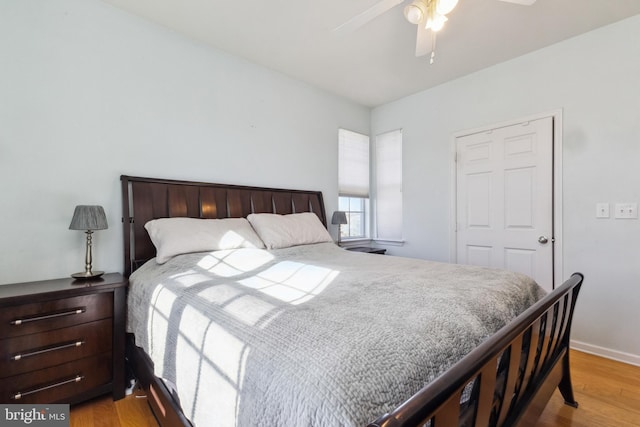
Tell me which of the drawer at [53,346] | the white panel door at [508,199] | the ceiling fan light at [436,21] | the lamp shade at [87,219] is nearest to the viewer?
the drawer at [53,346]

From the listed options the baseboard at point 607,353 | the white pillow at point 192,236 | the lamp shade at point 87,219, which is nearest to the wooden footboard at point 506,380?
the baseboard at point 607,353

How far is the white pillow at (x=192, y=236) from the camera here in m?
2.00

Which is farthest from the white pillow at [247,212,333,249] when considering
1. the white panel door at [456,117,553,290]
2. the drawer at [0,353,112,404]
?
the white panel door at [456,117,553,290]

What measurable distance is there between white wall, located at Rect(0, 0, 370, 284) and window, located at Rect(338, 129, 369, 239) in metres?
1.25

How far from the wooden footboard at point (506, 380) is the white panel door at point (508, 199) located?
1.27 meters

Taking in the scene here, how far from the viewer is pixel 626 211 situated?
234 cm

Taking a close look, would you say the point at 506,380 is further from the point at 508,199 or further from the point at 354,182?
the point at 354,182

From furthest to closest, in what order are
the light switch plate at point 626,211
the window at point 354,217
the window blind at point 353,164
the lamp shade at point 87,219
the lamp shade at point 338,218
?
the window at point 354,217, the window blind at point 353,164, the lamp shade at point 338,218, the light switch plate at point 626,211, the lamp shade at point 87,219

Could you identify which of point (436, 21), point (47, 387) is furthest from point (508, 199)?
point (47, 387)

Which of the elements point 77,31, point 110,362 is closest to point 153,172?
point 77,31

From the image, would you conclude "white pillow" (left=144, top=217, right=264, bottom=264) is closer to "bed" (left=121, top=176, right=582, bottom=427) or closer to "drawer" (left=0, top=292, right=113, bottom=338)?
"bed" (left=121, top=176, right=582, bottom=427)

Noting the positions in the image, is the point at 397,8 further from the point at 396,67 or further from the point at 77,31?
the point at 77,31

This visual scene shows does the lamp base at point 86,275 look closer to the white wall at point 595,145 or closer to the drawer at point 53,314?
the drawer at point 53,314

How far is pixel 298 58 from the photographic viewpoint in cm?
289
